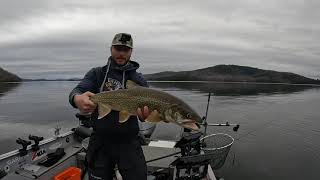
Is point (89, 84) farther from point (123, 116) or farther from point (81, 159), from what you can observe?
point (81, 159)

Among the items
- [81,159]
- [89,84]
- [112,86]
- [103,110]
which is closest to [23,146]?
[81,159]

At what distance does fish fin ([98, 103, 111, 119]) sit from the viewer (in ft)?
14.0

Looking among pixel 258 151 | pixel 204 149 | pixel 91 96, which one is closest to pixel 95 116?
pixel 91 96

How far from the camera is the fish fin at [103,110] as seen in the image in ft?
14.0

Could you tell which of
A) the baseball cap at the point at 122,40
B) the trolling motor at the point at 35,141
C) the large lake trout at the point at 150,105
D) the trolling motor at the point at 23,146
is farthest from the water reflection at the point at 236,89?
the large lake trout at the point at 150,105

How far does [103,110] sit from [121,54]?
90cm

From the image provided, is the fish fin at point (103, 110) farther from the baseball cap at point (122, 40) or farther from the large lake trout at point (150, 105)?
the baseball cap at point (122, 40)

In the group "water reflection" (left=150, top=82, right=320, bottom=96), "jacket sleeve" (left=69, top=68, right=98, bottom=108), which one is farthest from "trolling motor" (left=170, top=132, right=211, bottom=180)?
"water reflection" (left=150, top=82, right=320, bottom=96)

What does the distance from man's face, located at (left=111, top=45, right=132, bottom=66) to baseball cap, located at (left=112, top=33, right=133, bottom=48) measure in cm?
8

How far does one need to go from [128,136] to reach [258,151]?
1505cm

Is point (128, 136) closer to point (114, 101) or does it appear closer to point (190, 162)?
point (114, 101)

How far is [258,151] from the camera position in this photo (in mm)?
18422

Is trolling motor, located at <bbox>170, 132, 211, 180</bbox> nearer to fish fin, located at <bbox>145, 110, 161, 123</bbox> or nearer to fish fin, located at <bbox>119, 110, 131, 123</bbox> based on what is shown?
fish fin, located at <bbox>145, 110, 161, 123</bbox>

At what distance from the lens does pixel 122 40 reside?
460 cm
